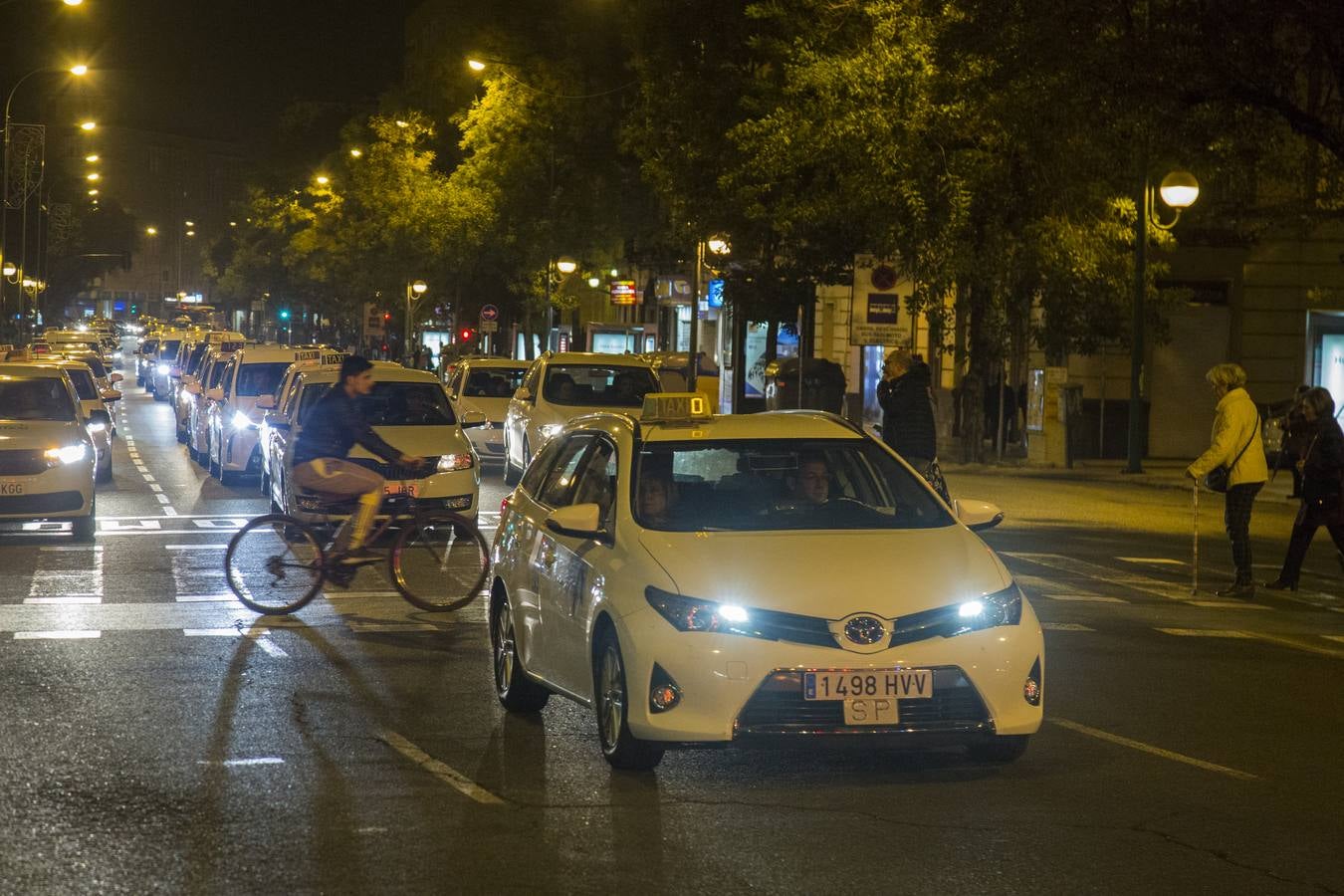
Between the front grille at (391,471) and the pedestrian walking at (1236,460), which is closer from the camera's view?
the pedestrian walking at (1236,460)

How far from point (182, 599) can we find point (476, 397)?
16.5 m

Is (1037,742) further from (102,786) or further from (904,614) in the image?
(102,786)

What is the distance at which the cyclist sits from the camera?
550 inches

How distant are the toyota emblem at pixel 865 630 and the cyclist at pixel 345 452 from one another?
649 centimetres

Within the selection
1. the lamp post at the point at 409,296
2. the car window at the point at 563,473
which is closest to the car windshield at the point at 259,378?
the car window at the point at 563,473

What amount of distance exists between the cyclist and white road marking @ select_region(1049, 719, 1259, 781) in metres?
5.67

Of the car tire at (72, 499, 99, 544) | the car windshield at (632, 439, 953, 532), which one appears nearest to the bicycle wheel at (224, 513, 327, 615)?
the car windshield at (632, 439, 953, 532)

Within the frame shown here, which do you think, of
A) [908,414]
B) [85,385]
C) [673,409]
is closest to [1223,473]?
[908,414]

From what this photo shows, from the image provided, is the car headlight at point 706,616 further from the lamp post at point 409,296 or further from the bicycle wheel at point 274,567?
the lamp post at point 409,296

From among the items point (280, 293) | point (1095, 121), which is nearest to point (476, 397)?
point (1095, 121)

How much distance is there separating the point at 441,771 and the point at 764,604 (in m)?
1.54

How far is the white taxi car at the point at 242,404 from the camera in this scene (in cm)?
2662

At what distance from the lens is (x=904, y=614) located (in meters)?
8.06

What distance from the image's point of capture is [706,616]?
316 inches
